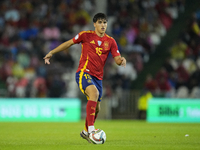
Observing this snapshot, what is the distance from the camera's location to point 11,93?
62.2 feet

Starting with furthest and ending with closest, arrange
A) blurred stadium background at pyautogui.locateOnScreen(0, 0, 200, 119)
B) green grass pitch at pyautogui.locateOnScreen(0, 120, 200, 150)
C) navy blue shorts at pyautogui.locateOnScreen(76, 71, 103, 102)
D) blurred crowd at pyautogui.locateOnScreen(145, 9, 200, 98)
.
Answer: blurred stadium background at pyautogui.locateOnScreen(0, 0, 200, 119) < blurred crowd at pyautogui.locateOnScreen(145, 9, 200, 98) < navy blue shorts at pyautogui.locateOnScreen(76, 71, 103, 102) < green grass pitch at pyautogui.locateOnScreen(0, 120, 200, 150)

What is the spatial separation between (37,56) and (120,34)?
4472mm

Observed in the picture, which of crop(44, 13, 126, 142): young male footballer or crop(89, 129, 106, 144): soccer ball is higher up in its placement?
crop(44, 13, 126, 142): young male footballer

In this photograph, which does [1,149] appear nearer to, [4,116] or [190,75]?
[4,116]

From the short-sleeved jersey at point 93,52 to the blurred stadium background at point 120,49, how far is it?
1079 cm

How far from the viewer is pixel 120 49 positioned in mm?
21078

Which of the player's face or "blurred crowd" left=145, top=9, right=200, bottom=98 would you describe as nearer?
the player's face

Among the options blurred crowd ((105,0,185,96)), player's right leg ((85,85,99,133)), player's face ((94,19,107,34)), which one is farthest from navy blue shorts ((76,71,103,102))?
blurred crowd ((105,0,185,96))

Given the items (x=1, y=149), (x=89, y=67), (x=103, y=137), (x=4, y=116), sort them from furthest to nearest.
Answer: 1. (x=4, y=116)
2. (x=89, y=67)
3. (x=103, y=137)
4. (x=1, y=149)

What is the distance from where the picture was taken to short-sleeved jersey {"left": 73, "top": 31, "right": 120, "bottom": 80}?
802 centimetres

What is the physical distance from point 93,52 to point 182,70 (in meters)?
12.4

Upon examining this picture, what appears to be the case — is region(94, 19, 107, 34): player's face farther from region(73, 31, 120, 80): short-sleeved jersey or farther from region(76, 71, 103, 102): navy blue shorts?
region(76, 71, 103, 102): navy blue shorts

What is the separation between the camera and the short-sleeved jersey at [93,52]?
26.3 ft

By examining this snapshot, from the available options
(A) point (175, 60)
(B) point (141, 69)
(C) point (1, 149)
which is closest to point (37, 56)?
(B) point (141, 69)
